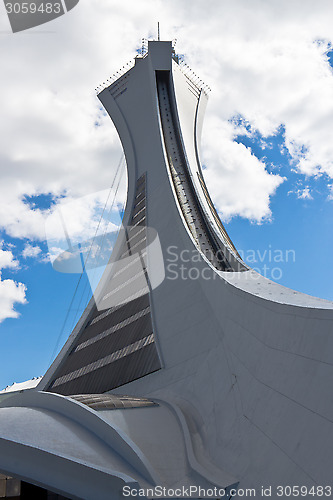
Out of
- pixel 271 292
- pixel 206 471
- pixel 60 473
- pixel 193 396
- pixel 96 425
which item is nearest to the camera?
pixel 60 473

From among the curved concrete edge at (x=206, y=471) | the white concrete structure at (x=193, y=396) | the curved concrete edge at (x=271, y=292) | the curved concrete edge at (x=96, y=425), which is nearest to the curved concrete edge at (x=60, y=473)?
the white concrete structure at (x=193, y=396)

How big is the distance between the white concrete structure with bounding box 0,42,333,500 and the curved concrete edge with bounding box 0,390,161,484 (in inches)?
0.8

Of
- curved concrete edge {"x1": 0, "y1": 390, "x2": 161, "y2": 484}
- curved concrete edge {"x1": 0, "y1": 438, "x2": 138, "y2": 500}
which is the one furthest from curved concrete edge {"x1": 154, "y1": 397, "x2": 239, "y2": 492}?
curved concrete edge {"x1": 0, "y1": 438, "x2": 138, "y2": 500}

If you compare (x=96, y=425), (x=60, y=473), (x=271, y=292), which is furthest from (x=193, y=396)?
(x=60, y=473)

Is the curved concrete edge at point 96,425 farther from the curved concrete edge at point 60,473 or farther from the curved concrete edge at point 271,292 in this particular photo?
the curved concrete edge at point 271,292

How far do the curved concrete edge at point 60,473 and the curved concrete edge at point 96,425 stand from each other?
784 millimetres

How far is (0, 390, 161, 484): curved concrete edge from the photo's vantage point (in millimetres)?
6695

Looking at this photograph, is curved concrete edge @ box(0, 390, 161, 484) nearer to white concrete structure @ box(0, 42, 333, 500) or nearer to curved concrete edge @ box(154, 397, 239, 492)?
white concrete structure @ box(0, 42, 333, 500)

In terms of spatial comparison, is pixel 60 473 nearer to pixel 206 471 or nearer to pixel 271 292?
pixel 206 471

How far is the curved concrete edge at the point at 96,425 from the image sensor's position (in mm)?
6695

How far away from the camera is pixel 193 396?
1038 cm

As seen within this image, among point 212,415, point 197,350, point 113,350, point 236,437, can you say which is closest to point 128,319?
point 113,350

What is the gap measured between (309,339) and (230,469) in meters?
2.50

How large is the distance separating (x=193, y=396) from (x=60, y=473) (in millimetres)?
4694
